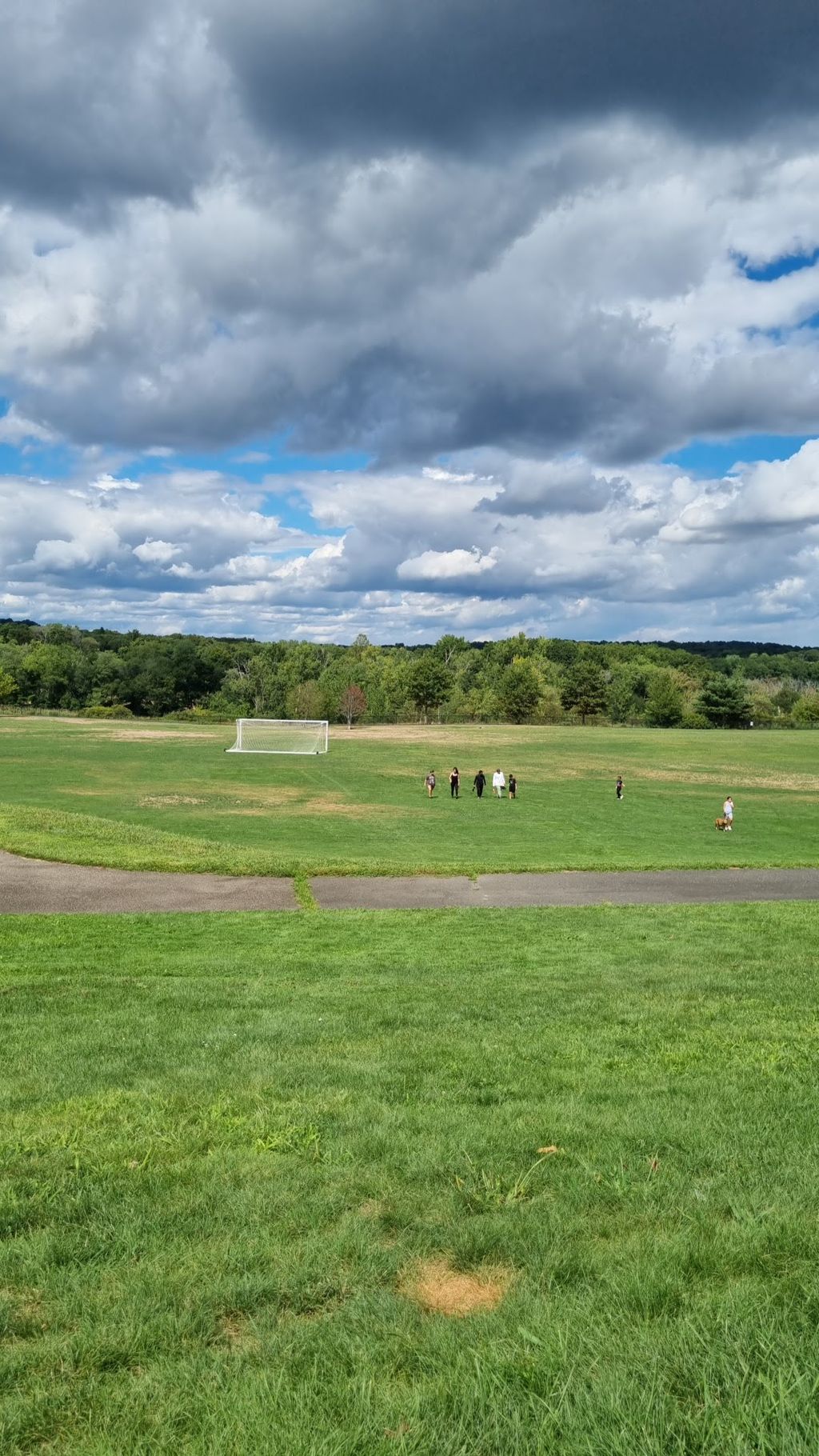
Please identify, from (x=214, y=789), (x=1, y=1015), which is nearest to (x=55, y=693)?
(x=214, y=789)

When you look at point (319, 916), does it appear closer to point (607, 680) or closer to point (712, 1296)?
point (712, 1296)

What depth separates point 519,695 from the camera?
143 metres

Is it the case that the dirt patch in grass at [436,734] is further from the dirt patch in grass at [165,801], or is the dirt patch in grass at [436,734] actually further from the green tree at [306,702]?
the dirt patch in grass at [165,801]

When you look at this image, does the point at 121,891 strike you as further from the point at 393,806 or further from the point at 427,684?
the point at 427,684

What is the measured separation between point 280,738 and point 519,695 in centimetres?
6005

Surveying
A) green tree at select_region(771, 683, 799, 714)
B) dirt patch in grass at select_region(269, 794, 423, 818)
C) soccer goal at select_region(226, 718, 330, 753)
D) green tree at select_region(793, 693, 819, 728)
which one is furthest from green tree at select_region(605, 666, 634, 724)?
dirt patch in grass at select_region(269, 794, 423, 818)

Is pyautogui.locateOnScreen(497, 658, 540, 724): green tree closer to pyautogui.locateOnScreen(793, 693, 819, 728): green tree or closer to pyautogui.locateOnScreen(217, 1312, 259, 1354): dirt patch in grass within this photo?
pyautogui.locateOnScreen(793, 693, 819, 728): green tree

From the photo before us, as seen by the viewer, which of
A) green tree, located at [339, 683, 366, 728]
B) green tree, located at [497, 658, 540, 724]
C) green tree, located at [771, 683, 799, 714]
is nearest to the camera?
green tree, located at [339, 683, 366, 728]

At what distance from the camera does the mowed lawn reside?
28.2 m

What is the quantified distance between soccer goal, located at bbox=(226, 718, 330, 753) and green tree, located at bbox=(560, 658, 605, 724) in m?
51.4

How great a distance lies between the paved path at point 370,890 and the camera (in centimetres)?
1977

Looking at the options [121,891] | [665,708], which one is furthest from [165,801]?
[665,708]

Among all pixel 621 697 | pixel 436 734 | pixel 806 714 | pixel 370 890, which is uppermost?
pixel 621 697

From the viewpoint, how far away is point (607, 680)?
164 m
